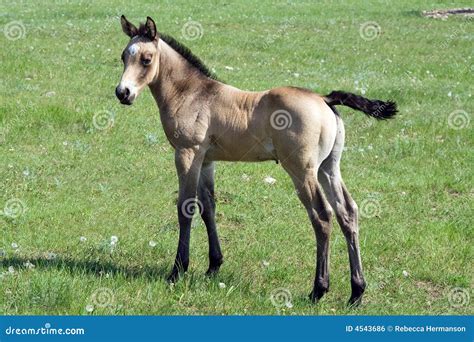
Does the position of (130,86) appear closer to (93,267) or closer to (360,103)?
(93,267)

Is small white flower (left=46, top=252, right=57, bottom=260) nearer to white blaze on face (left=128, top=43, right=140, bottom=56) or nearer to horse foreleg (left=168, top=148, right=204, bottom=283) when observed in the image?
horse foreleg (left=168, top=148, right=204, bottom=283)

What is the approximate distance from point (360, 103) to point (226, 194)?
4131 millimetres

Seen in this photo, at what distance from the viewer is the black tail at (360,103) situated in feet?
27.8

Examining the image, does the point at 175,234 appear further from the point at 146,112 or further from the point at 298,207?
the point at 146,112

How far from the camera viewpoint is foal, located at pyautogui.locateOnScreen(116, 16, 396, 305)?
809cm

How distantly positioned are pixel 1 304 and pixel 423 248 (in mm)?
5583

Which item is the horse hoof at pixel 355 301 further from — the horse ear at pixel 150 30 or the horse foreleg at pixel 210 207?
the horse ear at pixel 150 30

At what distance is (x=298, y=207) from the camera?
11852mm

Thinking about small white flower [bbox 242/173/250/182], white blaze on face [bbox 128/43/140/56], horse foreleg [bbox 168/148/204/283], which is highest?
white blaze on face [bbox 128/43/140/56]

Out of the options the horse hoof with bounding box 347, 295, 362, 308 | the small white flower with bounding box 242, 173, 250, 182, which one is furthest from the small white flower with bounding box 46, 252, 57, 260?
the small white flower with bounding box 242, 173, 250, 182

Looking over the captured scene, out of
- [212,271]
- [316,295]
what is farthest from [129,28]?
[316,295]

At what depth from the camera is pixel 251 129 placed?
8.41m

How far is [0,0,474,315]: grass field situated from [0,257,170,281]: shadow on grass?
0.03 meters

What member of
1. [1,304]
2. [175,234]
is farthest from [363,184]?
[1,304]
